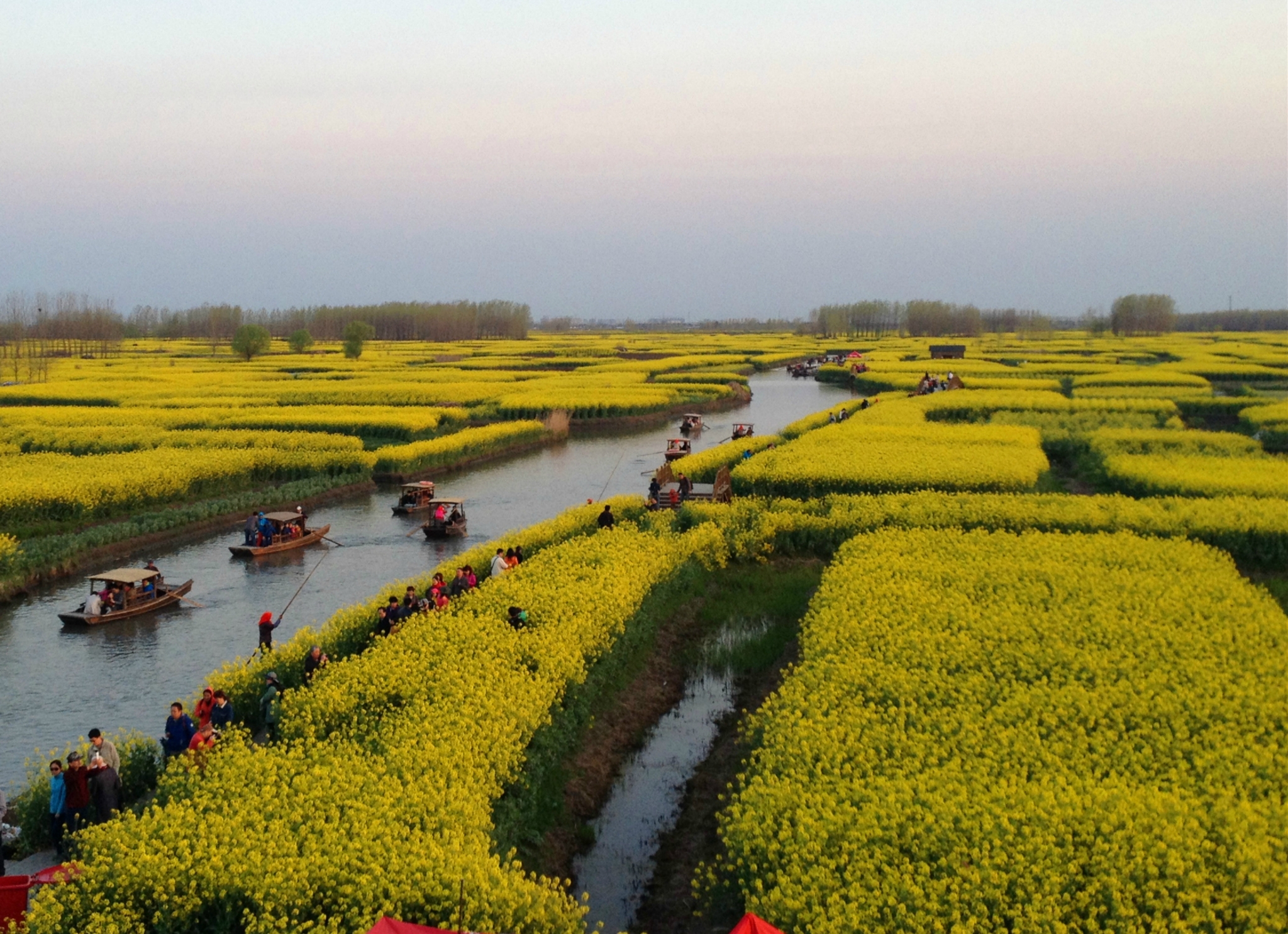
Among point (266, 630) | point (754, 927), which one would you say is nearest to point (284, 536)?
point (266, 630)

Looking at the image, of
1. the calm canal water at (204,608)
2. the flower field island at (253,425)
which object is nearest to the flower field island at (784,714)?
the flower field island at (253,425)

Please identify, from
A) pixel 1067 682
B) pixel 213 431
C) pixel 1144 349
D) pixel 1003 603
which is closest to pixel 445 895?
pixel 1067 682

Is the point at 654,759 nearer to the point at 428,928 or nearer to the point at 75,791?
the point at 75,791

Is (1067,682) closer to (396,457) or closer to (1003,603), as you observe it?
(1003,603)

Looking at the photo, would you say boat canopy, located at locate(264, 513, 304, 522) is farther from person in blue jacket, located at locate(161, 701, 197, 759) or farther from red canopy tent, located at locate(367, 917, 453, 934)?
red canopy tent, located at locate(367, 917, 453, 934)

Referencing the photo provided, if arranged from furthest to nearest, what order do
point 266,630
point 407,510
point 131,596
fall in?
point 407,510 → point 131,596 → point 266,630

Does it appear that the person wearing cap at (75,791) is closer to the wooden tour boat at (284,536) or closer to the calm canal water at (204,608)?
the calm canal water at (204,608)

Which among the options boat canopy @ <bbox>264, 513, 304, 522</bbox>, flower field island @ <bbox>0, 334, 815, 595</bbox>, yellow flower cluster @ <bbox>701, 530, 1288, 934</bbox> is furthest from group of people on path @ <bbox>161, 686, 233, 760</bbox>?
boat canopy @ <bbox>264, 513, 304, 522</bbox>
